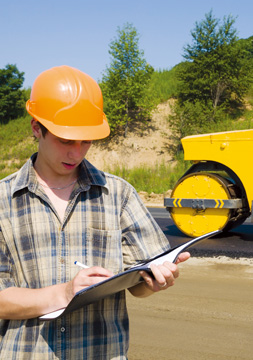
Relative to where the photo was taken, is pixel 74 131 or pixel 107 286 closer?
pixel 107 286

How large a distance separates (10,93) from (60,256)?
32.7 metres

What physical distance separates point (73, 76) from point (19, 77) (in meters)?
33.4

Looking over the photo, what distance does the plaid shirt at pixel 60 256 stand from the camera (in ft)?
5.07

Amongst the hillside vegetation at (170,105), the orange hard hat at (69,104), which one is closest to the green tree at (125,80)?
the hillside vegetation at (170,105)

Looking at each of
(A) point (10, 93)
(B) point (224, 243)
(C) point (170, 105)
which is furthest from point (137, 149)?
(B) point (224, 243)

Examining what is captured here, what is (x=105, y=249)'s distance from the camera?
1.64 metres

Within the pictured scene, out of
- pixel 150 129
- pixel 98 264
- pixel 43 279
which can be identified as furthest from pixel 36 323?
pixel 150 129

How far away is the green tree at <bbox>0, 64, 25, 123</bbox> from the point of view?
32.7m

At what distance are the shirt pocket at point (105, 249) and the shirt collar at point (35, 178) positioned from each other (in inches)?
6.2

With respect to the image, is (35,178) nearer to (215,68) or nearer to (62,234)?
(62,234)

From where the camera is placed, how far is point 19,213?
5.27ft

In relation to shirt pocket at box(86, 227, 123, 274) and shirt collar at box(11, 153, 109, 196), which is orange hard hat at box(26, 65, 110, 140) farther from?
shirt pocket at box(86, 227, 123, 274)

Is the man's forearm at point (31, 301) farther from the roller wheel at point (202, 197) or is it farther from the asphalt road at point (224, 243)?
the roller wheel at point (202, 197)

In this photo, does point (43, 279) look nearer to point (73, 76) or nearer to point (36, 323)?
point (36, 323)
